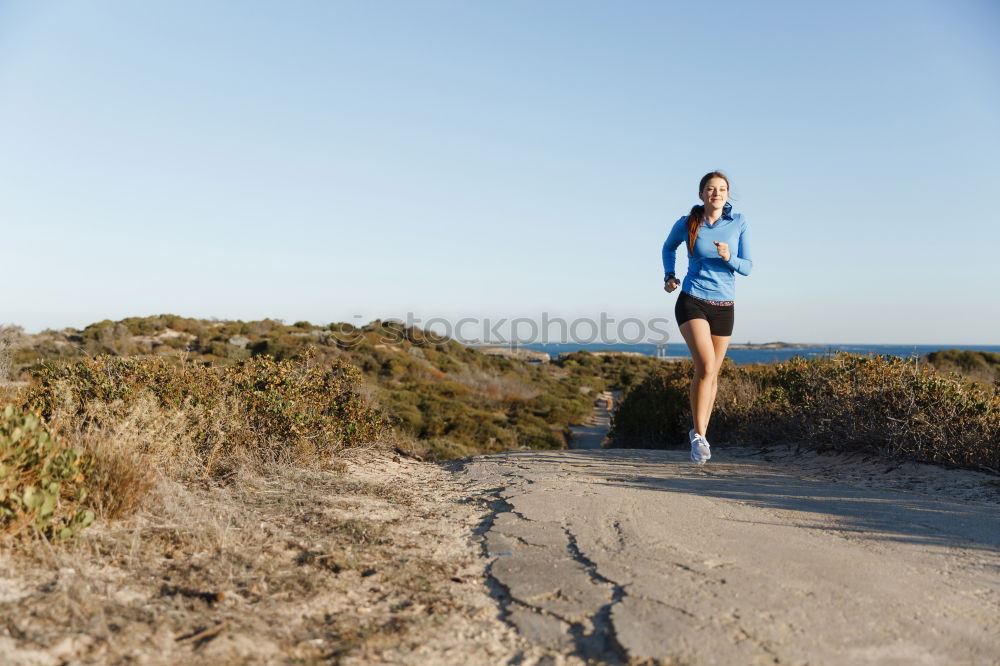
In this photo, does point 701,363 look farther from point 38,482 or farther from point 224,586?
point 38,482

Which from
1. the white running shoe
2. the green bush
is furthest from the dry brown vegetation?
the green bush

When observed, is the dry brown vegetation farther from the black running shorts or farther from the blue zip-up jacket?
the blue zip-up jacket

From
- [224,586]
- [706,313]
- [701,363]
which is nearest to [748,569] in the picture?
[224,586]

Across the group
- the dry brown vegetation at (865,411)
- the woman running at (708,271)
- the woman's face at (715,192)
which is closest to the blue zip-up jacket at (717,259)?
→ the woman running at (708,271)

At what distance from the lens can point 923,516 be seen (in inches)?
165

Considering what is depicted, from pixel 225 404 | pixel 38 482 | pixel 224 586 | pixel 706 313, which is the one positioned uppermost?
pixel 706 313

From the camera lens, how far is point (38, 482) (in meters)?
3.42

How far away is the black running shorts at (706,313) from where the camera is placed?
5.64 meters

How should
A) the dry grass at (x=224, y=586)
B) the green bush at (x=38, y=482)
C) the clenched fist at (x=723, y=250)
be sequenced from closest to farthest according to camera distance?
the dry grass at (x=224, y=586) → the green bush at (x=38, y=482) → the clenched fist at (x=723, y=250)

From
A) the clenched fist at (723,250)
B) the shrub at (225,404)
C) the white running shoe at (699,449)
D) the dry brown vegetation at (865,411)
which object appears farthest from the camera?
the white running shoe at (699,449)

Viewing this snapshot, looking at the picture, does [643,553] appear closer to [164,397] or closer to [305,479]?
[305,479]

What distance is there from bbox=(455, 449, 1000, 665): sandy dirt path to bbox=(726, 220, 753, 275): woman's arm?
65.7 inches

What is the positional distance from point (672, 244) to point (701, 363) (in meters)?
1.00

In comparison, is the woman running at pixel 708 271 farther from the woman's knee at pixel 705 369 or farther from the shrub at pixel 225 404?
the shrub at pixel 225 404
